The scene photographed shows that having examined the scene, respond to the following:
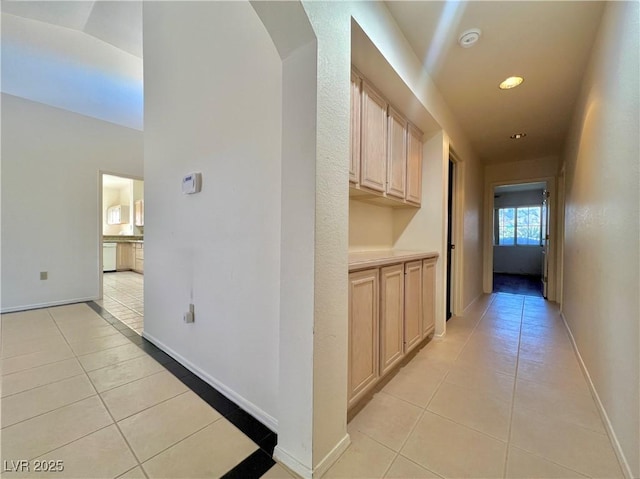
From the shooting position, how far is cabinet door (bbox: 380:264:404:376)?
1643mm

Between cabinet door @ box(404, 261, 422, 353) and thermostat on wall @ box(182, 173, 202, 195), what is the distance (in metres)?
1.60

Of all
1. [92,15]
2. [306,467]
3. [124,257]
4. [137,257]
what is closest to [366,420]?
[306,467]

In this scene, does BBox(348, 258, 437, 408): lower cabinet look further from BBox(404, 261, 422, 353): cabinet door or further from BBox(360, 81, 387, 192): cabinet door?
BBox(360, 81, 387, 192): cabinet door

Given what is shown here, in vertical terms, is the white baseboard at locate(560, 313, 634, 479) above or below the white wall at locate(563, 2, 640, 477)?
below

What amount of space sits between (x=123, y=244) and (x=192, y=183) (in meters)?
7.07

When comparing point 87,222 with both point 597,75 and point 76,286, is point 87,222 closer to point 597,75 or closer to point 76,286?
point 76,286

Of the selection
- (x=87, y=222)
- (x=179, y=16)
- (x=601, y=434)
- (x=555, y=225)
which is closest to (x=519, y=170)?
(x=555, y=225)

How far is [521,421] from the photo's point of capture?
1.41 meters

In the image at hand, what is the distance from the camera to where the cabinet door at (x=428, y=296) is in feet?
7.49

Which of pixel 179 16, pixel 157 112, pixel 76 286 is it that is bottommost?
pixel 76 286

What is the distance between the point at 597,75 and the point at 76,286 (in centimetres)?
614

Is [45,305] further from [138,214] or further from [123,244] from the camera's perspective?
[138,214]

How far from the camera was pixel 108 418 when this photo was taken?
1.40 m

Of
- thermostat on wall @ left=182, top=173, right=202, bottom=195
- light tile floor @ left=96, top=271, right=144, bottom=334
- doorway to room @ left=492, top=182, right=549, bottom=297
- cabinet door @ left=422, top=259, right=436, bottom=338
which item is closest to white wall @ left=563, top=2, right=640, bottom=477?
cabinet door @ left=422, top=259, right=436, bottom=338
